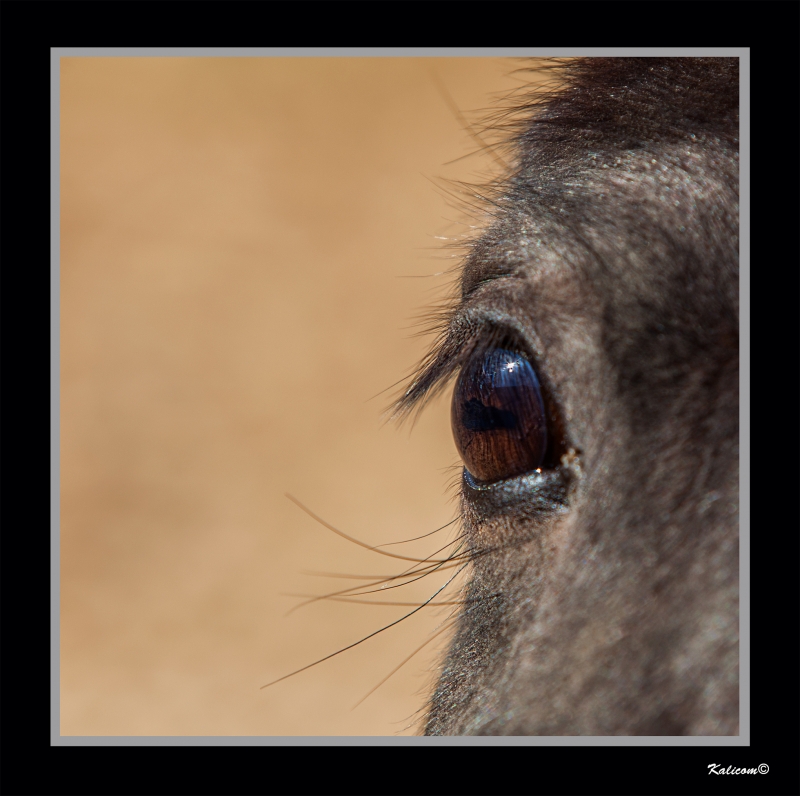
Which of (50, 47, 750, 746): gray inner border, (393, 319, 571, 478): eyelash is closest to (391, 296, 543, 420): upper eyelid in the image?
(393, 319, 571, 478): eyelash

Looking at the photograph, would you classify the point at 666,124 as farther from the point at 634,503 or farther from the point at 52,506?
the point at 52,506

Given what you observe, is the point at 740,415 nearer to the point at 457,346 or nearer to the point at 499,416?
the point at 499,416

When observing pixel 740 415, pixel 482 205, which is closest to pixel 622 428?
pixel 740 415

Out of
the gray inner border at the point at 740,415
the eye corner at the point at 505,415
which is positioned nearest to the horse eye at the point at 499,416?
the eye corner at the point at 505,415

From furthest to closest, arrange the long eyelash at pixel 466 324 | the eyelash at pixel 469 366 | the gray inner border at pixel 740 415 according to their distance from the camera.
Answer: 1. the long eyelash at pixel 466 324
2. the eyelash at pixel 469 366
3. the gray inner border at pixel 740 415

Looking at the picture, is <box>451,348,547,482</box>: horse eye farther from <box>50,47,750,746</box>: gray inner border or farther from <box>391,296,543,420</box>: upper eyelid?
<box>50,47,750,746</box>: gray inner border

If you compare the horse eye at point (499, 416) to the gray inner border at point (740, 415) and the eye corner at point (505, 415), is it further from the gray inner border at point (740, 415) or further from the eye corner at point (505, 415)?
the gray inner border at point (740, 415)

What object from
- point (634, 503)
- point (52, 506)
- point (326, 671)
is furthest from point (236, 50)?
point (326, 671)
